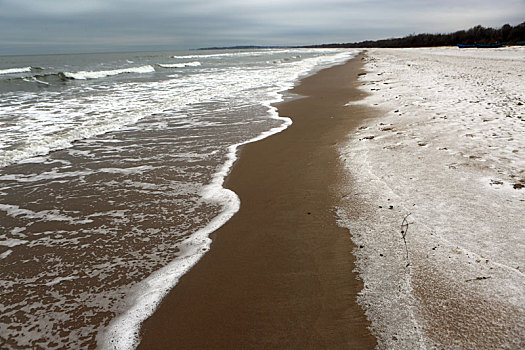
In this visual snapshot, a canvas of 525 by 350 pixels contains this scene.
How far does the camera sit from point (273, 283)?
2.36 m

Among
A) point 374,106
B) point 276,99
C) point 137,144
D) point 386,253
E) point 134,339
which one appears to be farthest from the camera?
point 276,99

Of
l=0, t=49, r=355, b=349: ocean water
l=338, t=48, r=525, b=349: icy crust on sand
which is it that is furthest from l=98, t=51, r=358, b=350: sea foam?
l=338, t=48, r=525, b=349: icy crust on sand

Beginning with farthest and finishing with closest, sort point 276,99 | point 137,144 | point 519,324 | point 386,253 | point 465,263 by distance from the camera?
point 276,99 < point 137,144 < point 386,253 < point 465,263 < point 519,324

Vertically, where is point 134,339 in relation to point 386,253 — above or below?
below

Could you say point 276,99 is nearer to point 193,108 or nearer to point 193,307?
point 193,108

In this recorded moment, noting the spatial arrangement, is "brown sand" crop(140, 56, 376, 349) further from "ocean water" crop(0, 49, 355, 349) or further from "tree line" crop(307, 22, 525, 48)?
"tree line" crop(307, 22, 525, 48)

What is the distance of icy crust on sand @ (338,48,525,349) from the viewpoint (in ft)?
6.17

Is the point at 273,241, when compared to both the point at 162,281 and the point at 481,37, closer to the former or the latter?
the point at 162,281

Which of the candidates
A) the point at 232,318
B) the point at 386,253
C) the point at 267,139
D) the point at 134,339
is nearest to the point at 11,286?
the point at 134,339

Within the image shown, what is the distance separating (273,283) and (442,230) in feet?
5.04

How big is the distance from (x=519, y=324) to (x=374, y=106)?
7.62 meters

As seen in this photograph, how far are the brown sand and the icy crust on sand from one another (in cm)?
17

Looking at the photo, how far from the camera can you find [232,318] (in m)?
2.05

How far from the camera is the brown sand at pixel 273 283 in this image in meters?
1.92
